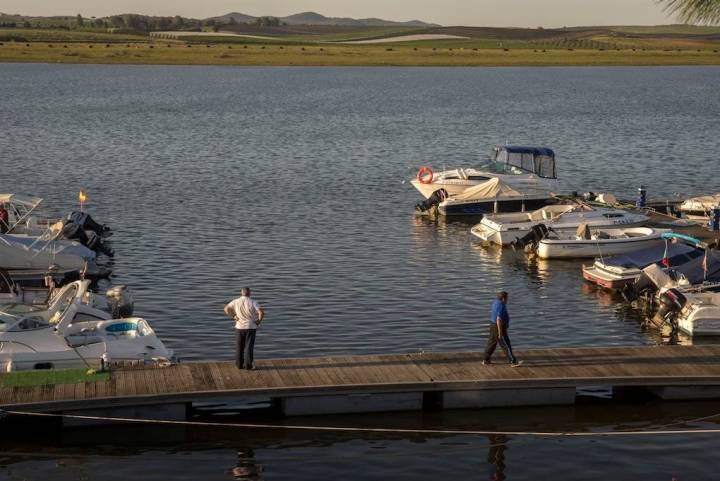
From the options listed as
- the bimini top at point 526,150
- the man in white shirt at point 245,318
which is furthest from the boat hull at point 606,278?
the bimini top at point 526,150

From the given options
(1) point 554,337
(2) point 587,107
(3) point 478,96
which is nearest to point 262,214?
(1) point 554,337

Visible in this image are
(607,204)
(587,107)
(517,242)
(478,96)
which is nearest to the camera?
(517,242)

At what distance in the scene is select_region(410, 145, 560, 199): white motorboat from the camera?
59906 mm

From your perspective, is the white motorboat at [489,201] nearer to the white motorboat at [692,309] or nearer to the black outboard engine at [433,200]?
the black outboard engine at [433,200]

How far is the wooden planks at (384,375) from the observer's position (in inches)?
1080

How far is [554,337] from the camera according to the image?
36938 millimetres

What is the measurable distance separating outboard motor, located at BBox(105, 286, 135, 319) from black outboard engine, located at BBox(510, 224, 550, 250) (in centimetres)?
1822

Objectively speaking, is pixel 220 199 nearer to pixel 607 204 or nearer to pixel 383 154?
pixel 607 204

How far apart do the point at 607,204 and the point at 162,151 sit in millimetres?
38930

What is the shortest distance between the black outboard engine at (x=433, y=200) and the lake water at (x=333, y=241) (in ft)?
2.97

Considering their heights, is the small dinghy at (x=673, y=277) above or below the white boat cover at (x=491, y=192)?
above

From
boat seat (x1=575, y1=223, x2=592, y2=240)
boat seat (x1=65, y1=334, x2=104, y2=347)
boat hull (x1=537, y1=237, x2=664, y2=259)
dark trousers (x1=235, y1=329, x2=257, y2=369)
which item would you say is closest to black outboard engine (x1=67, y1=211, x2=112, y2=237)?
boat seat (x1=65, y1=334, x2=104, y2=347)

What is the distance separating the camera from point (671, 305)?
37.3 m

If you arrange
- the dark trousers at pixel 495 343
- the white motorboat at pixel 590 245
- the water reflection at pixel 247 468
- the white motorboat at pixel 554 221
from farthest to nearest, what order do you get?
the white motorboat at pixel 554 221 → the white motorboat at pixel 590 245 → the dark trousers at pixel 495 343 → the water reflection at pixel 247 468
